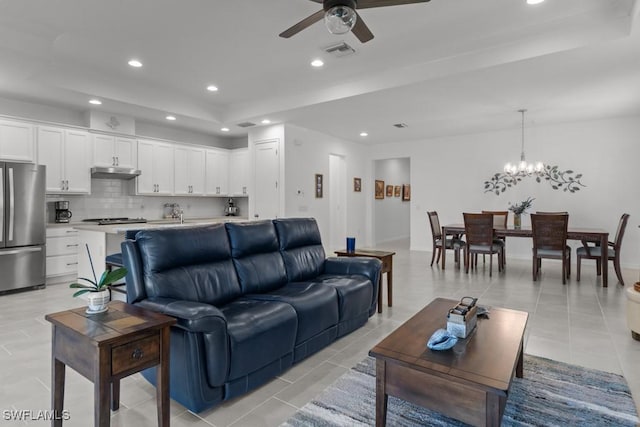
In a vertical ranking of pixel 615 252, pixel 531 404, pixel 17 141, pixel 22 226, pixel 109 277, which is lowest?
pixel 531 404

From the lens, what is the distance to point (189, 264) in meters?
2.47

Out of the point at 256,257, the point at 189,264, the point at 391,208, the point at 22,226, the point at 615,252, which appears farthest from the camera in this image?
the point at 391,208

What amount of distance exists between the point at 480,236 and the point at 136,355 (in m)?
5.16

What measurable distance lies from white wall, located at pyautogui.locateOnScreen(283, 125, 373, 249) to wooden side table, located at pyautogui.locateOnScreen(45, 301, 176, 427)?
4.73m

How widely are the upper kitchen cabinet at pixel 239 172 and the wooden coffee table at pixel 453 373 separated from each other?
6.07 m

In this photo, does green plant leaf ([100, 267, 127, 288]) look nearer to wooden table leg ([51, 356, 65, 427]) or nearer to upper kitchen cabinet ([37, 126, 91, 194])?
wooden table leg ([51, 356, 65, 427])

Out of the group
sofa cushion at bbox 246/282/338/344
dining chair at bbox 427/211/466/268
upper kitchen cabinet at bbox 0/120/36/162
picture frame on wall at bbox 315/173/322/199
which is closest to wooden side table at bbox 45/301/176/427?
sofa cushion at bbox 246/282/338/344

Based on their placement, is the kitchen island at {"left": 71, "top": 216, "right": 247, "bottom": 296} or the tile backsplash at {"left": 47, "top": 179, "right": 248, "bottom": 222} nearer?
the kitchen island at {"left": 71, "top": 216, "right": 247, "bottom": 296}

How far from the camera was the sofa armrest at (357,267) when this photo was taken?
330cm

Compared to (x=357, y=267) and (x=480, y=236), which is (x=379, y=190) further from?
(x=357, y=267)

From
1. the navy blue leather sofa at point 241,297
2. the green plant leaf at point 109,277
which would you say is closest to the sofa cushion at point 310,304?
the navy blue leather sofa at point 241,297

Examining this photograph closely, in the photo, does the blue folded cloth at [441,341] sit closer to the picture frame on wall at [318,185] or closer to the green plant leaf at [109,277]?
the green plant leaf at [109,277]

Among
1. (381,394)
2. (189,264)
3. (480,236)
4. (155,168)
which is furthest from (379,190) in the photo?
(381,394)

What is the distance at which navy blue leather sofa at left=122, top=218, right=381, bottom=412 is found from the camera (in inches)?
73.3
